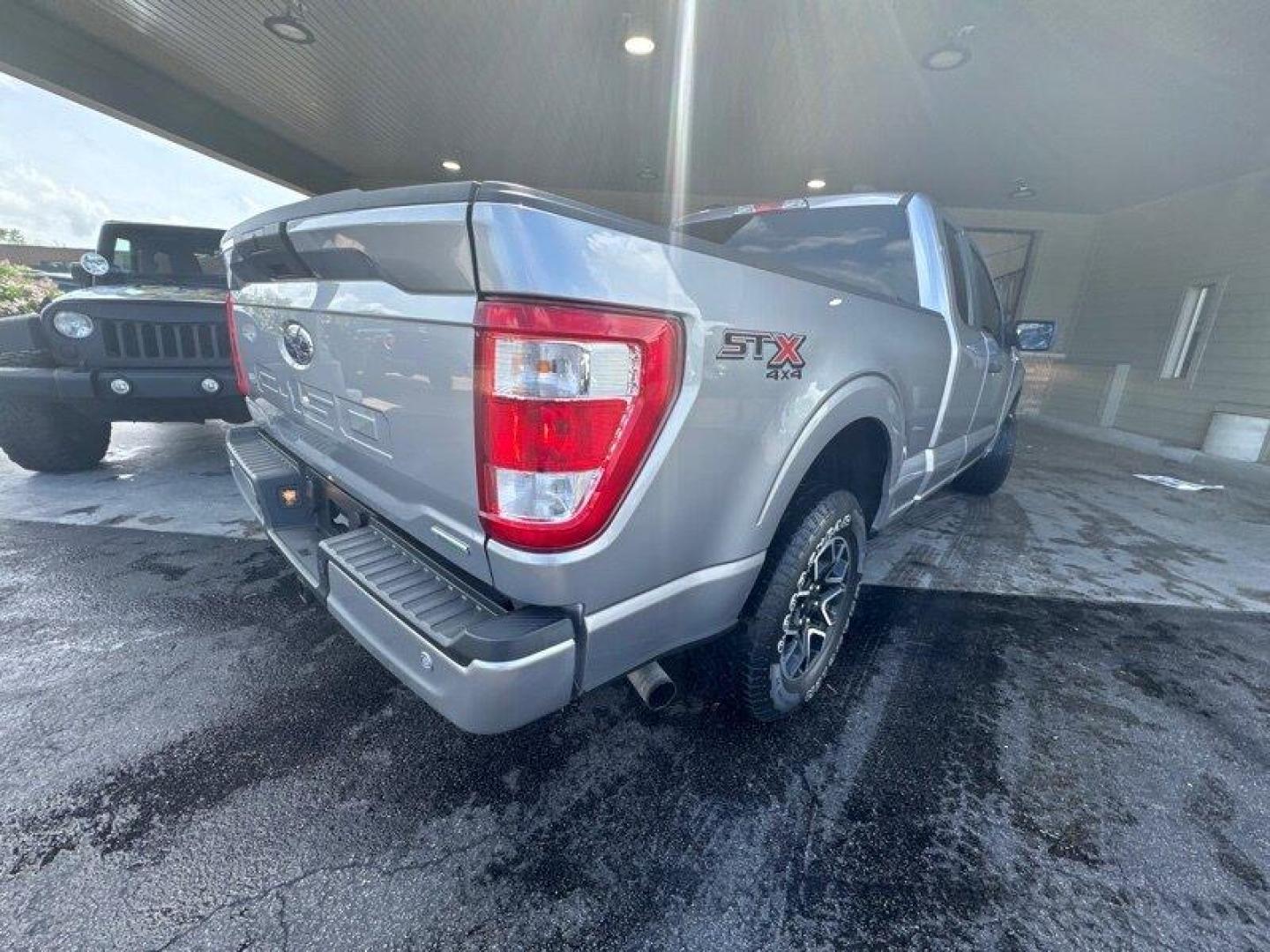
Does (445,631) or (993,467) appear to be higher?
(445,631)

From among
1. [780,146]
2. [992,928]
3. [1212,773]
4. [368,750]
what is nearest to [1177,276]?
[780,146]

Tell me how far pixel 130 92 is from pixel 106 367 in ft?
22.8

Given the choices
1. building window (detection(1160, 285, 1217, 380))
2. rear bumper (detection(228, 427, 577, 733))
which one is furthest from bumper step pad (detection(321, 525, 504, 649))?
building window (detection(1160, 285, 1217, 380))

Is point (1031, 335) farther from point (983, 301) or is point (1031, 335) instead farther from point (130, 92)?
point (130, 92)

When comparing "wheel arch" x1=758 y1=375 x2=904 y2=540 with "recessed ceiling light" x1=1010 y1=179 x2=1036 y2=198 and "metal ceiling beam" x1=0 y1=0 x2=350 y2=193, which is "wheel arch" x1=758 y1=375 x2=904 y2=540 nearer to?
"recessed ceiling light" x1=1010 y1=179 x2=1036 y2=198

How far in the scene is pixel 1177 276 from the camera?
926 centimetres

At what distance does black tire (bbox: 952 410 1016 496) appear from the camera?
506cm

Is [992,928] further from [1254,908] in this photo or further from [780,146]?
[780,146]

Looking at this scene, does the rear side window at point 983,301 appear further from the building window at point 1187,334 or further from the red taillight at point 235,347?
the building window at point 1187,334

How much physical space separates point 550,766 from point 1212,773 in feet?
7.92

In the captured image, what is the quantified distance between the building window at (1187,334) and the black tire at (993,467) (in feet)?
22.4

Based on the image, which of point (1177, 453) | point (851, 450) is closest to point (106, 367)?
point (851, 450)

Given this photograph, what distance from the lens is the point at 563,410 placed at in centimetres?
109

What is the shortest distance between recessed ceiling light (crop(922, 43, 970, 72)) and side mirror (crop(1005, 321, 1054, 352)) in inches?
129
